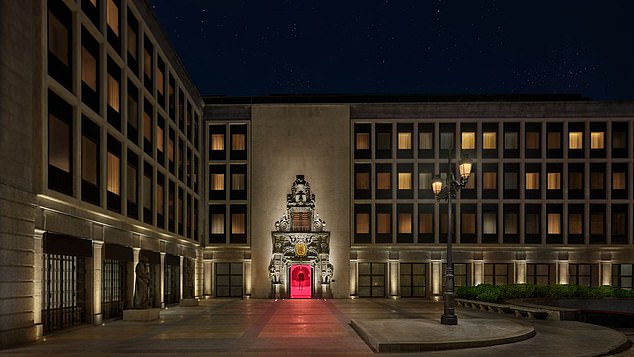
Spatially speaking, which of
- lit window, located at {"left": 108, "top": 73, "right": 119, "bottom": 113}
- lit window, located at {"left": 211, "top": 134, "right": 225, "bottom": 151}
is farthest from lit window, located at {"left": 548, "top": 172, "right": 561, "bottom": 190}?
Answer: lit window, located at {"left": 108, "top": 73, "right": 119, "bottom": 113}

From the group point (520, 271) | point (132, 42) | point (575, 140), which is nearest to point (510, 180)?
point (575, 140)

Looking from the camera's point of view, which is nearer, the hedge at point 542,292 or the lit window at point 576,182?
the hedge at point 542,292

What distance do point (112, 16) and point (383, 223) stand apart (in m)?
31.5

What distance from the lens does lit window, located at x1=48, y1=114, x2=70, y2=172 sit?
2412 cm

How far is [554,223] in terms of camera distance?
5541 cm

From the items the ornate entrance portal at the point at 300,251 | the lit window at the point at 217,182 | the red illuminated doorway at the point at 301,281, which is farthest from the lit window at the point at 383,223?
the lit window at the point at 217,182

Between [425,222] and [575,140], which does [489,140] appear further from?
[425,222]

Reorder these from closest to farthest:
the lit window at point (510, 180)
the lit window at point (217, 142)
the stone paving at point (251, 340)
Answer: the stone paving at point (251, 340) → the lit window at point (510, 180) → the lit window at point (217, 142)

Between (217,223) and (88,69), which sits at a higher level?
(88,69)

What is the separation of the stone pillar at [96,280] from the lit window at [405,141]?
32514 mm

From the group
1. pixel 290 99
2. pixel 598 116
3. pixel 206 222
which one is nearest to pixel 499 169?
pixel 598 116

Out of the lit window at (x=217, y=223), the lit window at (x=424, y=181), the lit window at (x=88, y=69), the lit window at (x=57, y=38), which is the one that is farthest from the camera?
the lit window at (x=217, y=223)

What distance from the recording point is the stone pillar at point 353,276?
55281 millimetres

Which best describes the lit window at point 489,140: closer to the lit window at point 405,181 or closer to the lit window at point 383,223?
the lit window at point 405,181
